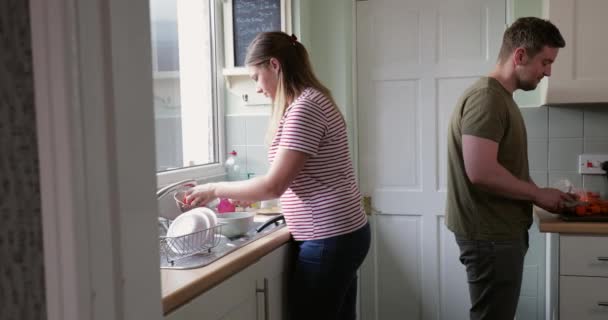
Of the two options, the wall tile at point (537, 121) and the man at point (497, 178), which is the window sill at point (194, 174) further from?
the wall tile at point (537, 121)

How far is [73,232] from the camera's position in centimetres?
49

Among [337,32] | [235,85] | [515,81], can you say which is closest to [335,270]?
[515,81]

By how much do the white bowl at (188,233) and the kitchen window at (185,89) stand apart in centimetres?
53

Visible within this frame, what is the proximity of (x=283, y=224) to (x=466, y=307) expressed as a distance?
1232 millimetres

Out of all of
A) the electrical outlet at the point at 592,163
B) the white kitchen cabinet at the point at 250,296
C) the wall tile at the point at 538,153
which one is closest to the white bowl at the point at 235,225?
the white kitchen cabinet at the point at 250,296

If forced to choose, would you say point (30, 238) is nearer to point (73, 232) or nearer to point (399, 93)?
point (73, 232)

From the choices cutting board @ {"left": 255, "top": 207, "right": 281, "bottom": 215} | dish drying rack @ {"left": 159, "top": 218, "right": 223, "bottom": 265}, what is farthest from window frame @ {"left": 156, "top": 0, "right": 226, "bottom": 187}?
dish drying rack @ {"left": 159, "top": 218, "right": 223, "bottom": 265}

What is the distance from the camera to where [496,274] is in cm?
167

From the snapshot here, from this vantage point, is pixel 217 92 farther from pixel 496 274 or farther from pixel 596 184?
pixel 596 184

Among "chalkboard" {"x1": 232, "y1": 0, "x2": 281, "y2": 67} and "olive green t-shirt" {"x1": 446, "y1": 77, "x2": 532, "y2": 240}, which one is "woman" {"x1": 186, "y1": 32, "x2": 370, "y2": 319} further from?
"chalkboard" {"x1": 232, "y1": 0, "x2": 281, "y2": 67}

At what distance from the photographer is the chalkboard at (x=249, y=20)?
7.87 ft

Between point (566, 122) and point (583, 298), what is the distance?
2.80 feet

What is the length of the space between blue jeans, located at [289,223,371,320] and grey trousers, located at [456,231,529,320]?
0.38 meters

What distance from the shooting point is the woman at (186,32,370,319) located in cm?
147
